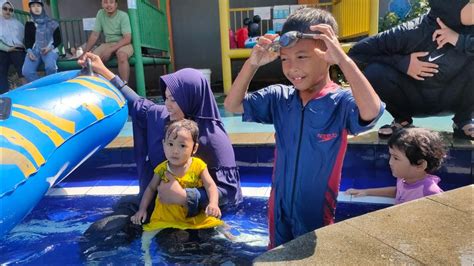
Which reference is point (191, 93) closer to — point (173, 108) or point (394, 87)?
point (173, 108)

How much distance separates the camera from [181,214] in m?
2.47

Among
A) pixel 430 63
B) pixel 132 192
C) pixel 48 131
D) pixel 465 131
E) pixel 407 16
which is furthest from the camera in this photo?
pixel 407 16

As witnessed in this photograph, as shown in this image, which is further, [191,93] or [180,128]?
[191,93]

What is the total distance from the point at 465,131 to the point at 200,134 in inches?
84.9

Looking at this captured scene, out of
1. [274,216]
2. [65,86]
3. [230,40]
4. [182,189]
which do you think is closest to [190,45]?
[230,40]

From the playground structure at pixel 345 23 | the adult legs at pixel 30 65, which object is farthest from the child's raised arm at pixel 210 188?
the adult legs at pixel 30 65

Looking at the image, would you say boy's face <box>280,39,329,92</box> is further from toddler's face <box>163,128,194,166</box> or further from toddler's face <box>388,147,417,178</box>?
toddler's face <box>388,147,417,178</box>

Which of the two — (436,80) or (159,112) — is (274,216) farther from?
(436,80)

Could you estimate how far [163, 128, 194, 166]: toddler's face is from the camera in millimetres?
2314

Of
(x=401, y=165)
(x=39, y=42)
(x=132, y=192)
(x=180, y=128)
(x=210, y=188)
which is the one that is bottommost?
(x=132, y=192)

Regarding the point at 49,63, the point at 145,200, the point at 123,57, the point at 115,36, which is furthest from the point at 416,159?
the point at 49,63

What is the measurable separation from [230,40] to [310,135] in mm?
5876

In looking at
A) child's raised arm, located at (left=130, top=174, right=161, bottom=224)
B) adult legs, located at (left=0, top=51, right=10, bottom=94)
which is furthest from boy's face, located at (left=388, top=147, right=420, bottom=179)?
adult legs, located at (left=0, top=51, right=10, bottom=94)

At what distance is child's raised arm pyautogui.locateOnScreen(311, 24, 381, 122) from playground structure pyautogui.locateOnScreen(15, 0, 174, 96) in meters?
5.47
